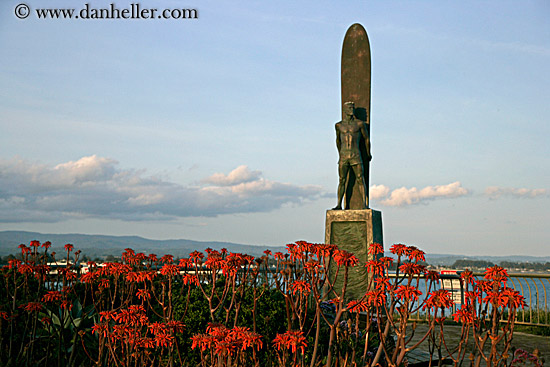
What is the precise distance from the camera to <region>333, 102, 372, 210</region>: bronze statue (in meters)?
11.6

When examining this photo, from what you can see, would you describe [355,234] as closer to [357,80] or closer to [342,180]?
[342,180]

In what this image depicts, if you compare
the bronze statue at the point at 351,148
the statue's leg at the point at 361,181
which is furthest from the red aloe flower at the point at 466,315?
the statue's leg at the point at 361,181

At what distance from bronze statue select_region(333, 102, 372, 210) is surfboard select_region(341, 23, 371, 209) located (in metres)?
0.23

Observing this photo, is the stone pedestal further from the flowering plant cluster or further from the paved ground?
the flowering plant cluster

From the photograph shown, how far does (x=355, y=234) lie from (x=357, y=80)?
3.83 metres

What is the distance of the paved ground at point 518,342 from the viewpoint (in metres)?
8.16

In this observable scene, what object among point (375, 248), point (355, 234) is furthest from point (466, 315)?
point (355, 234)

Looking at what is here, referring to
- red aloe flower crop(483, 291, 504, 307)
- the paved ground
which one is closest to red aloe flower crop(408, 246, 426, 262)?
red aloe flower crop(483, 291, 504, 307)

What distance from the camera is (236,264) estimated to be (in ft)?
13.9

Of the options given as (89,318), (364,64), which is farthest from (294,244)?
(364,64)

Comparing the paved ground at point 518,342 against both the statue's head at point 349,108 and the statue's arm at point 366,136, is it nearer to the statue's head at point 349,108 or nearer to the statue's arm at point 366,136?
the statue's arm at point 366,136

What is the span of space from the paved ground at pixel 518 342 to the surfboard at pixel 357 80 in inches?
131

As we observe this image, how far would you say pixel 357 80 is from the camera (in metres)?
12.3

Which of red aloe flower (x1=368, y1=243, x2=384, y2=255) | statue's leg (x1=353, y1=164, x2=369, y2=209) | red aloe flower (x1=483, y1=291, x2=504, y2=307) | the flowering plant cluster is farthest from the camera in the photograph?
statue's leg (x1=353, y1=164, x2=369, y2=209)
